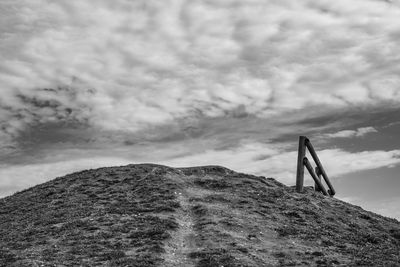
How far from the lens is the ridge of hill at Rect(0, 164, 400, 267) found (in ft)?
78.7

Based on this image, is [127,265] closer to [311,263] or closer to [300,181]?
[311,263]

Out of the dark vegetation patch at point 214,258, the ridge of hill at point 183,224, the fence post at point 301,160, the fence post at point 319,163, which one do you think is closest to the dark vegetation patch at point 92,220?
the ridge of hill at point 183,224

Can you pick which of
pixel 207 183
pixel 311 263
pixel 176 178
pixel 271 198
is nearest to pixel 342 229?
pixel 271 198

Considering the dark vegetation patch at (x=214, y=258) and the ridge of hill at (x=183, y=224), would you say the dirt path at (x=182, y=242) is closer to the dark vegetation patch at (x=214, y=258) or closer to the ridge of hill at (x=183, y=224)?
the ridge of hill at (x=183, y=224)

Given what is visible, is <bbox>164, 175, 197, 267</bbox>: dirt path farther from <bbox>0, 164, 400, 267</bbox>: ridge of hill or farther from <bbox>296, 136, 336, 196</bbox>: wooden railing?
<bbox>296, 136, 336, 196</bbox>: wooden railing

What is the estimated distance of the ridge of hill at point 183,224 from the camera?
24.0m

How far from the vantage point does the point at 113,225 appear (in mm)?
29109

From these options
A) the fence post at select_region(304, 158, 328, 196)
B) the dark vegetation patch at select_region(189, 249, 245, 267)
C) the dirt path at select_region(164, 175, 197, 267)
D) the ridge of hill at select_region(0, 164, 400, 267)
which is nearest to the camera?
the dark vegetation patch at select_region(189, 249, 245, 267)

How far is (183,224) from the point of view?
96.6ft

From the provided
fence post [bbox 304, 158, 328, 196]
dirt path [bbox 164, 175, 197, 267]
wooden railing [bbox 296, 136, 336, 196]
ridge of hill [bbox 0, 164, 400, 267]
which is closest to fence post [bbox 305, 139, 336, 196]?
wooden railing [bbox 296, 136, 336, 196]

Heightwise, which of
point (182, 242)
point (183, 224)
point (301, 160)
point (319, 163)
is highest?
point (319, 163)

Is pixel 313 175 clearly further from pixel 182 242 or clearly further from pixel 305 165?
pixel 182 242

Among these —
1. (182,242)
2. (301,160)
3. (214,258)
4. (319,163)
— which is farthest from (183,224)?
(319,163)

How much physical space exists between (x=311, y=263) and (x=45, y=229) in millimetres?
17542
